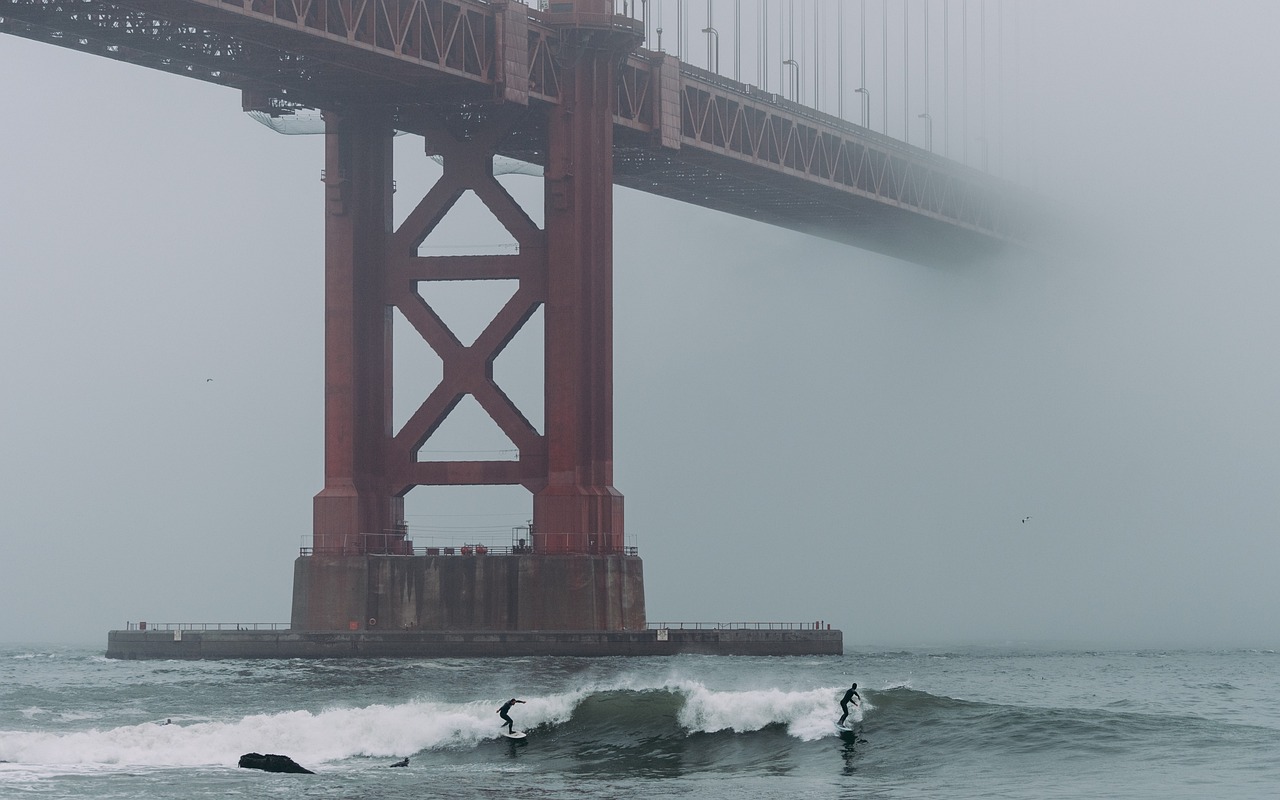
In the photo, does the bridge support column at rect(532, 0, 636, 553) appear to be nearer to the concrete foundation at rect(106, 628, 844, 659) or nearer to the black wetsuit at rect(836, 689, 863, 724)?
the concrete foundation at rect(106, 628, 844, 659)

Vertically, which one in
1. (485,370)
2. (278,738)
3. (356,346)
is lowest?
(278,738)

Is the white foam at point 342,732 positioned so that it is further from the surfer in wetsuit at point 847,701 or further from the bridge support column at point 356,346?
the bridge support column at point 356,346

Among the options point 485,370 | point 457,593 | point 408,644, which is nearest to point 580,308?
point 485,370

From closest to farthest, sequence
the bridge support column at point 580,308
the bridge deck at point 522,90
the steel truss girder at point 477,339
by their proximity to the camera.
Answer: the bridge deck at point 522,90, the bridge support column at point 580,308, the steel truss girder at point 477,339

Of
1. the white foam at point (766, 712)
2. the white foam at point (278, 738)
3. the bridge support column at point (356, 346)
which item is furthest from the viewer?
the bridge support column at point (356, 346)

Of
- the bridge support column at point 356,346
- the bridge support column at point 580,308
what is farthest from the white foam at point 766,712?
the bridge support column at point 356,346

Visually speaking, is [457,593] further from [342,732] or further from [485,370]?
[342,732]

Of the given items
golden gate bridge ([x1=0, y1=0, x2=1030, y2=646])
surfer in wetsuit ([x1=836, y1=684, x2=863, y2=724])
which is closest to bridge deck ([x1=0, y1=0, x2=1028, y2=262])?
golden gate bridge ([x1=0, y1=0, x2=1030, y2=646])
